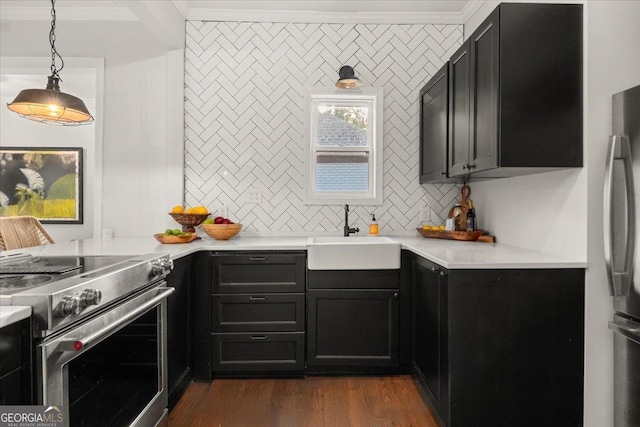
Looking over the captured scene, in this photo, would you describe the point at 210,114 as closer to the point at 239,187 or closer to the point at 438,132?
the point at 239,187

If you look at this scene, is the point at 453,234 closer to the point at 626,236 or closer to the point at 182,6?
the point at 626,236

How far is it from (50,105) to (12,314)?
66.7 inches

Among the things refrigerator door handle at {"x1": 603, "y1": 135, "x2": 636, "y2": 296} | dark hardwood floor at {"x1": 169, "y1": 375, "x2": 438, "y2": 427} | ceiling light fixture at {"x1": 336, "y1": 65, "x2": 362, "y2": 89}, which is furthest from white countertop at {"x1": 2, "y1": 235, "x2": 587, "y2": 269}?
ceiling light fixture at {"x1": 336, "y1": 65, "x2": 362, "y2": 89}

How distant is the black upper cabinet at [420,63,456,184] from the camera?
2.69m

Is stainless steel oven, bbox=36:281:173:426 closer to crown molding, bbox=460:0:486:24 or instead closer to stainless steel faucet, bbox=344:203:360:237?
stainless steel faucet, bbox=344:203:360:237

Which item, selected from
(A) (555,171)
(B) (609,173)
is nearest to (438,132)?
(A) (555,171)

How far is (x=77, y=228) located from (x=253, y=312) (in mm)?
2965

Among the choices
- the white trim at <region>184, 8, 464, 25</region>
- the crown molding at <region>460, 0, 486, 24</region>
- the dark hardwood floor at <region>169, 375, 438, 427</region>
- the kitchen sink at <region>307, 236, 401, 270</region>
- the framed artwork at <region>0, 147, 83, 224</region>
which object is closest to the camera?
the dark hardwood floor at <region>169, 375, 438, 427</region>

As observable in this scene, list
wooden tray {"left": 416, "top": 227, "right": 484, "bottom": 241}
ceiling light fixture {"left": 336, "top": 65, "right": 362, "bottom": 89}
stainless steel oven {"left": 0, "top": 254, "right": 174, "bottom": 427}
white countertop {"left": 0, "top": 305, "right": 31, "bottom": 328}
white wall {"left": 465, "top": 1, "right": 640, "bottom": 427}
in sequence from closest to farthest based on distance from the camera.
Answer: white countertop {"left": 0, "top": 305, "right": 31, "bottom": 328}
stainless steel oven {"left": 0, "top": 254, "right": 174, "bottom": 427}
white wall {"left": 465, "top": 1, "right": 640, "bottom": 427}
wooden tray {"left": 416, "top": 227, "right": 484, "bottom": 241}
ceiling light fixture {"left": 336, "top": 65, "right": 362, "bottom": 89}

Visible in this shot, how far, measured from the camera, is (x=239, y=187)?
3.30 m

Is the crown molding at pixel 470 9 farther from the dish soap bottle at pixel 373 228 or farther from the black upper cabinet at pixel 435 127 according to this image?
the dish soap bottle at pixel 373 228

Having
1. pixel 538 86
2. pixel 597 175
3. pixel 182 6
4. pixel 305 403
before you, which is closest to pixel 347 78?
pixel 182 6

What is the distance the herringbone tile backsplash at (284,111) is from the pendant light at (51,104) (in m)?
0.91

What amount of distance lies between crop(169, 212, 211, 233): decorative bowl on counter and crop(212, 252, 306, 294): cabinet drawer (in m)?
A: 0.44
